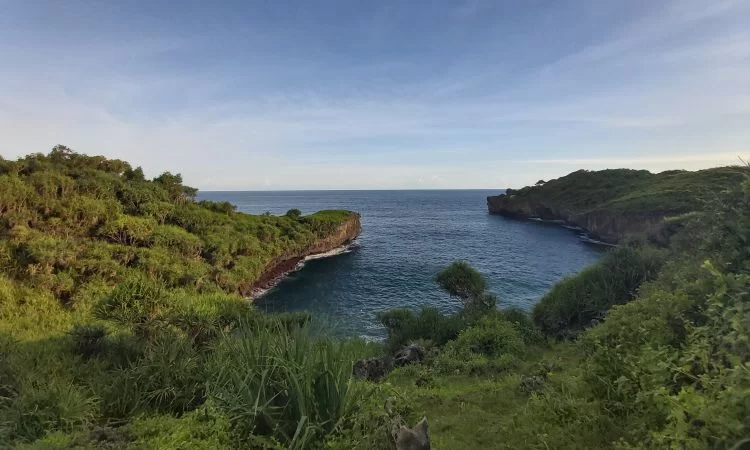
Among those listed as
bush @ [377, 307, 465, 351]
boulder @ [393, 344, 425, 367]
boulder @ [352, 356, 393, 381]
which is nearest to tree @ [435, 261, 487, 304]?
bush @ [377, 307, 465, 351]

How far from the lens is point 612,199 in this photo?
86.6 metres

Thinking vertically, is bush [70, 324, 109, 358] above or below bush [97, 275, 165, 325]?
below

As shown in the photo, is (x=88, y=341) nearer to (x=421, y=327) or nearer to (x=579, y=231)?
(x=421, y=327)

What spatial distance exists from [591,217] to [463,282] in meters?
66.1

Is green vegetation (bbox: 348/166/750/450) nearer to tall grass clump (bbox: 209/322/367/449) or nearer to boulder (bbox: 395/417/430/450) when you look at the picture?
boulder (bbox: 395/417/430/450)

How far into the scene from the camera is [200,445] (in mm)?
5434

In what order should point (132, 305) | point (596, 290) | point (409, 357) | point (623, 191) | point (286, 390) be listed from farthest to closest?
point (623, 191), point (596, 290), point (409, 357), point (132, 305), point (286, 390)

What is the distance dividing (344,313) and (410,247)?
3581cm

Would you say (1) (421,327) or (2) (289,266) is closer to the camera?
(1) (421,327)

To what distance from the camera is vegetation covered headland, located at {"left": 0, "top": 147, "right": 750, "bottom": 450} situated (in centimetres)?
419

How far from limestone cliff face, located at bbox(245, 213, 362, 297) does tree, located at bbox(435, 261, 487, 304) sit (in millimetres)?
23975

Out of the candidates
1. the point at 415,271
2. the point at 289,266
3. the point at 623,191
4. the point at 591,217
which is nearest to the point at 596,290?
the point at 415,271

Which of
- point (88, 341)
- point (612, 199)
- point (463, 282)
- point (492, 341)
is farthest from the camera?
point (612, 199)

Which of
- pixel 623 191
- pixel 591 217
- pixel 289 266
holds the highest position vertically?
pixel 623 191
